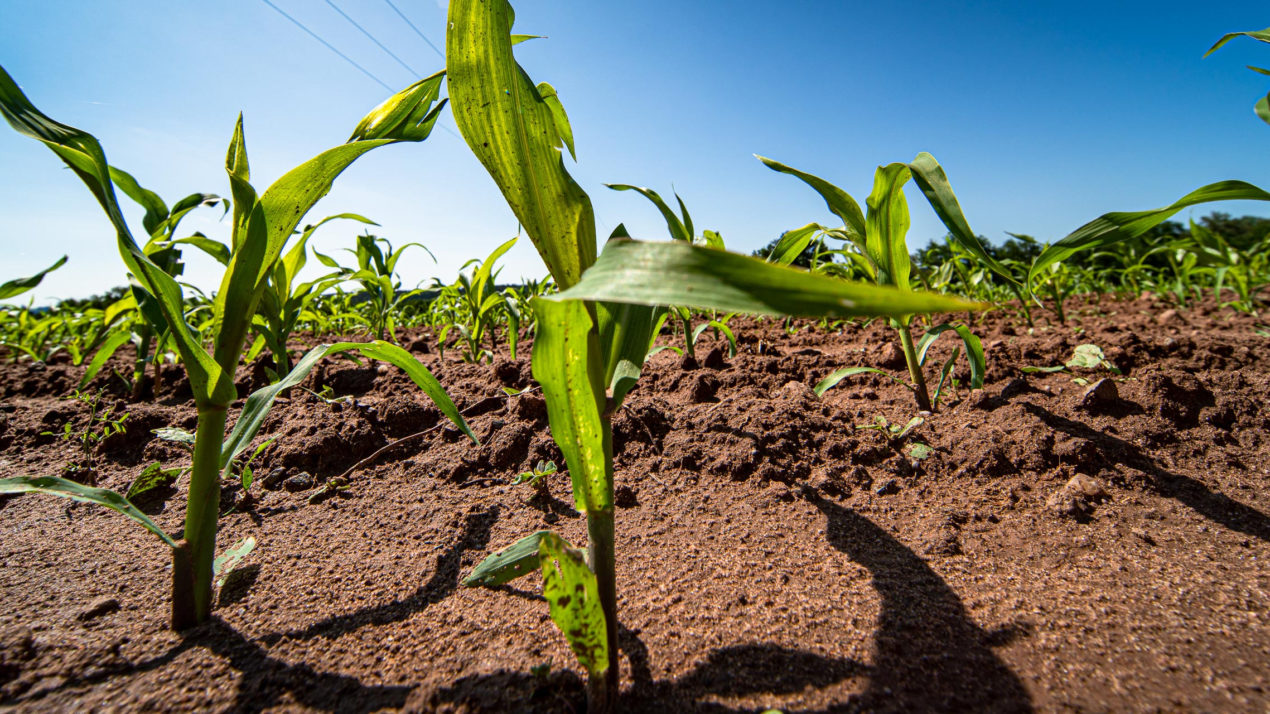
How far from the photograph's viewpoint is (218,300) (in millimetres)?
772

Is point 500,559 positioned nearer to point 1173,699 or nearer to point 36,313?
point 1173,699

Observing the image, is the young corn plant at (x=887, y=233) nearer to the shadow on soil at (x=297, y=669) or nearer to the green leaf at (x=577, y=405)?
the green leaf at (x=577, y=405)

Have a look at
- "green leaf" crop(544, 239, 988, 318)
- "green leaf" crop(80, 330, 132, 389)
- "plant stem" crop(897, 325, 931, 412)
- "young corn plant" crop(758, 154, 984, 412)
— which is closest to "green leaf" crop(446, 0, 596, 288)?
"green leaf" crop(544, 239, 988, 318)

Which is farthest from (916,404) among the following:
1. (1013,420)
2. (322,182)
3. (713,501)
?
(322,182)

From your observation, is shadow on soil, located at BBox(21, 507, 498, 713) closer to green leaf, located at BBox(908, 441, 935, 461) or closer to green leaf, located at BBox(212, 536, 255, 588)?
green leaf, located at BBox(212, 536, 255, 588)

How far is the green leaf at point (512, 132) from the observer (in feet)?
2.03

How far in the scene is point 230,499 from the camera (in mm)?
1188

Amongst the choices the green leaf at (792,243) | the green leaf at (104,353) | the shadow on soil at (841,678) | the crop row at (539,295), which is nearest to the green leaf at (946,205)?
the crop row at (539,295)

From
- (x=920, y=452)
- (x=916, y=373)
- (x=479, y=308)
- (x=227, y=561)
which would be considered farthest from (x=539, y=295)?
(x=479, y=308)

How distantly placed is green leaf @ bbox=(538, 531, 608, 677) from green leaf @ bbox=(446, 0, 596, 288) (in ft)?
1.04

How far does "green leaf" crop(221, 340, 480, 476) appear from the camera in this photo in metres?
0.73

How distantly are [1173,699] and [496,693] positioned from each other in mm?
698

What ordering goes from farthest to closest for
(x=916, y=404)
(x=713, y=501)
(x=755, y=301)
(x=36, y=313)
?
(x=36, y=313) → (x=916, y=404) → (x=713, y=501) → (x=755, y=301)

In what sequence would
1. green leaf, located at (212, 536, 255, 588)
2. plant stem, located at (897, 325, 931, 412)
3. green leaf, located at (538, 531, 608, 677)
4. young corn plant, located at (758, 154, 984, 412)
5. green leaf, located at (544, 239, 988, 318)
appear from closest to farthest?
green leaf, located at (544, 239, 988, 318) < green leaf, located at (538, 531, 608, 677) < green leaf, located at (212, 536, 255, 588) < young corn plant, located at (758, 154, 984, 412) < plant stem, located at (897, 325, 931, 412)
